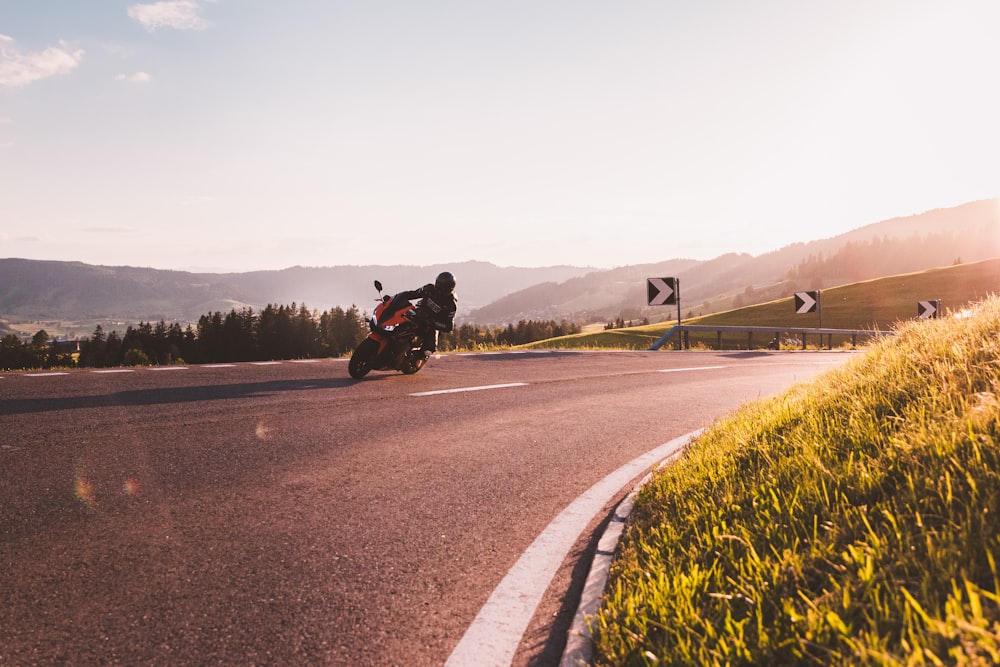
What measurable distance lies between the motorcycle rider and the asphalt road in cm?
182

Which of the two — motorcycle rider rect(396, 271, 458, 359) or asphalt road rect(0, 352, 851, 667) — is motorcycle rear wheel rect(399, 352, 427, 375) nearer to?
motorcycle rider rect(396, 271, 458, 359)

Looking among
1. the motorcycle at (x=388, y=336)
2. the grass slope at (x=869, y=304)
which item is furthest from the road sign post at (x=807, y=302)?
the motorcycle at (x=388, y=336)

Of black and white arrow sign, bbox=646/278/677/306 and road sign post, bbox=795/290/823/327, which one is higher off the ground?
black and white arrow sign, bbox=646/278/677/306

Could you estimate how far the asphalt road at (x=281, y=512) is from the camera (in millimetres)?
2467

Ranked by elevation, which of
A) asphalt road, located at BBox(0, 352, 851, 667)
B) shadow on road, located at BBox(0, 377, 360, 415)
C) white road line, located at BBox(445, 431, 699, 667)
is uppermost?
shadow on road, located at BBox(0, 377, 360, 415)

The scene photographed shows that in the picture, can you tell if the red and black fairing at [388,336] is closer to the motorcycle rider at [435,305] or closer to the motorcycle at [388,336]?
the motorcycle at [388,336]

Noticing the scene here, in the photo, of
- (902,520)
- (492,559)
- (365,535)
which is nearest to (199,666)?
(365,535)

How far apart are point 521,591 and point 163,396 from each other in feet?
19.8

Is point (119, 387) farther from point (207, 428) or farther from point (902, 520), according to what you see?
point (902, 520)

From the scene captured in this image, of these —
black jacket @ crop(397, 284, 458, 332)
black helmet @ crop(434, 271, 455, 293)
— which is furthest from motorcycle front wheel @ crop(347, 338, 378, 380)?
black helmet @ crop(434, 271, 455, 293)

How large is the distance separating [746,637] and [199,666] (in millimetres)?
1978

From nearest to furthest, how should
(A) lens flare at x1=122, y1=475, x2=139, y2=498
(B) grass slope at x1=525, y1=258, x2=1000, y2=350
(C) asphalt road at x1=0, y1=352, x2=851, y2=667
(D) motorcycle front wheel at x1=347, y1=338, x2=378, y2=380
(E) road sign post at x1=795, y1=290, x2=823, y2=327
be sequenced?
A: (C) asphalt road at x1=0, y1=352, x2=851, y2=667, (A) lens flare at x1=122, y1=475, x2=139, y2=498, (D) motorcycle front wheel at x1=347, y1=338, x2=378, y2=380, (E) road sign post at x1=795, y1=290, x2=823, y2=327, (B) grass slope at x1=525, y1=258, x2=1000, y2=350

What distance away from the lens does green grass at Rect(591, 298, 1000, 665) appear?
1850mm

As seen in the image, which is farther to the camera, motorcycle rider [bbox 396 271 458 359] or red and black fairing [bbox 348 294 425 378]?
motorcycle rider [bbox 396 271 458 359]
